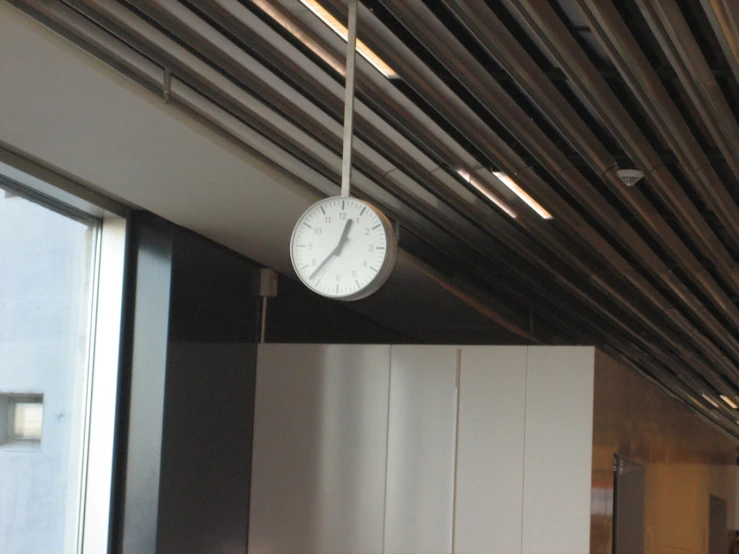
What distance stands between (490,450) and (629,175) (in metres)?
2.05

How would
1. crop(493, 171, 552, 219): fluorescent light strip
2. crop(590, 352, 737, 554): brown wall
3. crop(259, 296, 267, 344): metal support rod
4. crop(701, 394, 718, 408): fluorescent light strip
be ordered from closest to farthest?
crop(493, 171, 552, 219): fluorescent light strip, crop(590, 352, 737, 554): brown wall, crop(259, 296, 267, 344): metal support rod, crop(701, 394, 718, 408): fluorescent light strip

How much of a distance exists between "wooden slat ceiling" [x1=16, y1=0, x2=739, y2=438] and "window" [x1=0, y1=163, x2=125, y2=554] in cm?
168

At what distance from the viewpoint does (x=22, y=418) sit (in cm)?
612

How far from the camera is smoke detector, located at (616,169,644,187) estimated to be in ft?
19.7

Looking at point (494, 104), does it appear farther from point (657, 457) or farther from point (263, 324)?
point (657, 457)

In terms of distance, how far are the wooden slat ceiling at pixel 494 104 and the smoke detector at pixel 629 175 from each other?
0.04 metres

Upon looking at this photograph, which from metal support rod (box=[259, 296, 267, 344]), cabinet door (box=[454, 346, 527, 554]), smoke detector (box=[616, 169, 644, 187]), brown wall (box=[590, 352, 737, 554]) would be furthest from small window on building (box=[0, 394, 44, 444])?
smoke detector (box=[616, 169, 644, 187])

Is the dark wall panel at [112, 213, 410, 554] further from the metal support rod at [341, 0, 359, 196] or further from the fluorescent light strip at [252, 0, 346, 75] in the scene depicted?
the metal support rod at [341, 0, 359, 196]

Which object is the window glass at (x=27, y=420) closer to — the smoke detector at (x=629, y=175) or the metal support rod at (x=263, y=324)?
the metal support rod at (x=263, y=324)

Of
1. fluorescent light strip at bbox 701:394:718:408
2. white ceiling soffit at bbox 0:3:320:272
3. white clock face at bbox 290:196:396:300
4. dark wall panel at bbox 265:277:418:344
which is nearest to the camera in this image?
white clock face at bbox 290:196:396:300

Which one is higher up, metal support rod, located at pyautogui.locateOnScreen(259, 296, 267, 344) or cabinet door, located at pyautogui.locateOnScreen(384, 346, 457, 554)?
metal support rod, located at pyautogui.locateOnScreen(259, 296, 267, 344)

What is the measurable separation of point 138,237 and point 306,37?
300 centimetres

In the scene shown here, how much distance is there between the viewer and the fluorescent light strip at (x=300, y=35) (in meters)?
4.00

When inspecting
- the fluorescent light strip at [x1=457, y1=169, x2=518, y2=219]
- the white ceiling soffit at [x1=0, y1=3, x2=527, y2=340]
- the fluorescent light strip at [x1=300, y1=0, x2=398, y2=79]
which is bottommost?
the white ceiling soffit at [x1=0, y1=3, x2=527, y2=340]
